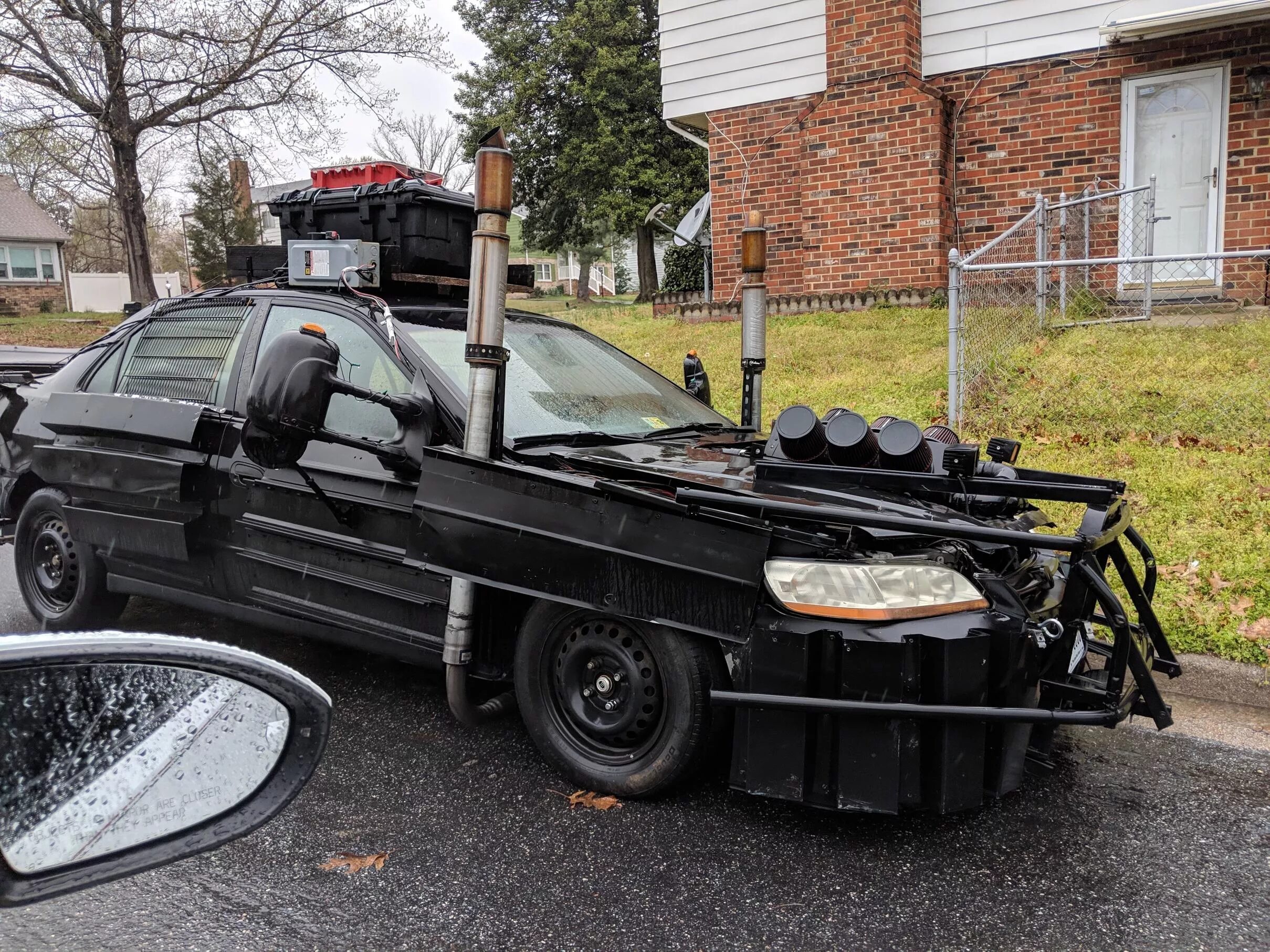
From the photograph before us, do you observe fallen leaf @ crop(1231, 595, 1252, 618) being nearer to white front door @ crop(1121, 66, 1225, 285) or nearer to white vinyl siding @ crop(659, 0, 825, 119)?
→ white front door @ crop(1121, 66, 1225, 285)

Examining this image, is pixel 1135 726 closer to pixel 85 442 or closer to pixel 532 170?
pixel 85 442

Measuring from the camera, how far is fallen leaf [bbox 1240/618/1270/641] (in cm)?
429

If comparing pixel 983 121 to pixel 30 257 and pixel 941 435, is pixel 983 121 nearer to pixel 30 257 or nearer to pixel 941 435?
pixel 941 435

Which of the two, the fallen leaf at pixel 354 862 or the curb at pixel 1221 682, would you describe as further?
the curb at pixel 1221 682

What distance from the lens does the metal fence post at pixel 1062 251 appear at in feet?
28.6

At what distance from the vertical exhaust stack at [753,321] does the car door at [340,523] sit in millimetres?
1748

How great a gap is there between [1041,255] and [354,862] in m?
8.26

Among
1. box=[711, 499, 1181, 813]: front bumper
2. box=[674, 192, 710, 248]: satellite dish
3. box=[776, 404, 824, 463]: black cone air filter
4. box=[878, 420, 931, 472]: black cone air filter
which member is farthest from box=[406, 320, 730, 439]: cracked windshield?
box=[674, 192, 710, 248]: satellite dish

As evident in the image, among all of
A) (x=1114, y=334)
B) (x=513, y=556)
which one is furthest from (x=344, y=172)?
(x=1114, y=334)

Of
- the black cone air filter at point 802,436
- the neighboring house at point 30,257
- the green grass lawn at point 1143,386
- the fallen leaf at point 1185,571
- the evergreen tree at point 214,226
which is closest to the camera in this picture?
the black cone air filter at point 802,436

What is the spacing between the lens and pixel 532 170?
28.2 metres

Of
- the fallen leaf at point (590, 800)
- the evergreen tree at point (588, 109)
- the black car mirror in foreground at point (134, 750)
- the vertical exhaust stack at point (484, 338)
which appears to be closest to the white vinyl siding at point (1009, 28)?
the vertical exhaust stack at point (484, 338)

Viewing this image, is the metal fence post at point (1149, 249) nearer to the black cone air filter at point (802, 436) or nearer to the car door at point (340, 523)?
the black cone air filter at point (802, 436)

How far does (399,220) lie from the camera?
4535mm
